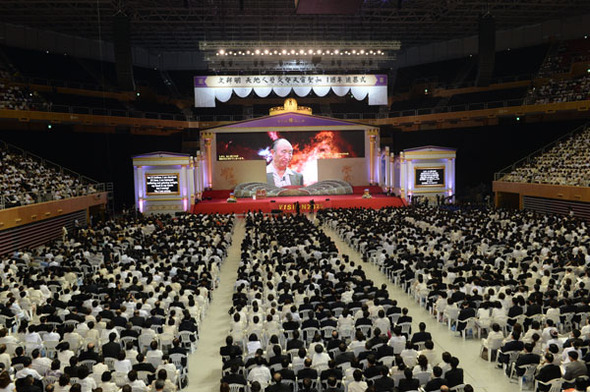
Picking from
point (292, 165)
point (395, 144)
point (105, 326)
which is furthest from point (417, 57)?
point (105, 326)

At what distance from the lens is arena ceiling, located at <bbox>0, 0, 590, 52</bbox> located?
29578mm

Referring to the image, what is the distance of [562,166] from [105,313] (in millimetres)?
27796

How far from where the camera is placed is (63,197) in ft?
82.9

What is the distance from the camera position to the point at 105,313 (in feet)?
35.4

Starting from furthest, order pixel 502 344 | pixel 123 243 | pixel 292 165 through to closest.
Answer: pixel 292 165
pixel 123 243
pixel 502 344

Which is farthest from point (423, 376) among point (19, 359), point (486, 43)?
point (486, 43)

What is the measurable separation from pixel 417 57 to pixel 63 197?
1364 inches

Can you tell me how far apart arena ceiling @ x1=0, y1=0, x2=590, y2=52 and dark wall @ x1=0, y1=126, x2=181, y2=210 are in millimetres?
7868

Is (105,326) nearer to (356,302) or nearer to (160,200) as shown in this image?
(356,302)

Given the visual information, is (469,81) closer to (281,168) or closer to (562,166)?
(562,166)

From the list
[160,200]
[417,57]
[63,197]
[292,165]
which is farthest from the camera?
[417,57]

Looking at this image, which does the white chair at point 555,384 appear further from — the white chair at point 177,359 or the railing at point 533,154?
the railing at point 533,154

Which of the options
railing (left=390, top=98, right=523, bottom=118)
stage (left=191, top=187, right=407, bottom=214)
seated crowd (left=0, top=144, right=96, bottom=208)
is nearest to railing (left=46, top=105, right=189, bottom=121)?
seated crowd (left=0, top=144, right=96, bottom=208)

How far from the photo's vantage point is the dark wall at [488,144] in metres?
34.0
